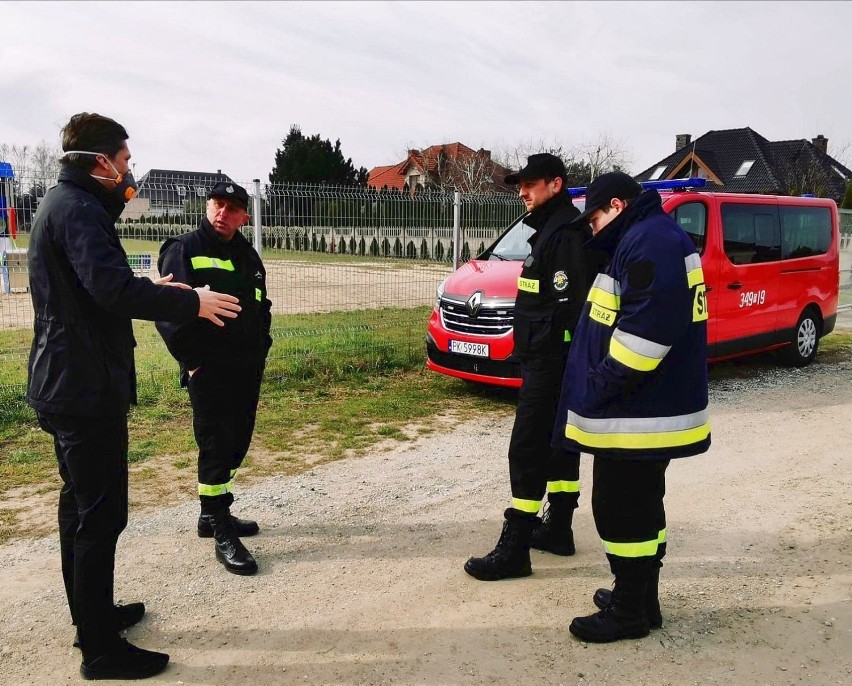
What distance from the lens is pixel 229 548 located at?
147 inches

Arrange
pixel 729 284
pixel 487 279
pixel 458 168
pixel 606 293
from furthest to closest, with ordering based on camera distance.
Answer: pixel 458 168 → pixel 729 284 → pixel 487 279 → pixel 606 293

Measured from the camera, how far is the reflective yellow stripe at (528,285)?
3.68 m

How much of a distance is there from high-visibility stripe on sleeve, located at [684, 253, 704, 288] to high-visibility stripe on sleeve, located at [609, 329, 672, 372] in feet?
0.98

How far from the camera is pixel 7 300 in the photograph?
6.84m

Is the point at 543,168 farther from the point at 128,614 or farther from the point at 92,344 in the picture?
the point at 128,614

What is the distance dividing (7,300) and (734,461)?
21.8 feet

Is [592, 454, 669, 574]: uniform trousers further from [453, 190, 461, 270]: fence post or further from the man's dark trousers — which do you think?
[453, 190, 461, 270]: fence post

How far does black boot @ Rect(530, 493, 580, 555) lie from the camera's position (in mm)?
3914

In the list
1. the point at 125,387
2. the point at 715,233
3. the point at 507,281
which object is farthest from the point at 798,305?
the point at 125,387

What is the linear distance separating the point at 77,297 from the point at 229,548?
5.43ft

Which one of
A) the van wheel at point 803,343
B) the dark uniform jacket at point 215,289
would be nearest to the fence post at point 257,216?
the dark uniform jacket at point 215,289

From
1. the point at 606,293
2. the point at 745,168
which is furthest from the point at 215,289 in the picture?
the point at 745,168

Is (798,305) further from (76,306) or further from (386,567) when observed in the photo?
(76,306)

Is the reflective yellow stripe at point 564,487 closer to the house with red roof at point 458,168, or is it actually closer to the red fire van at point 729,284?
the red fire van at point 729,284
